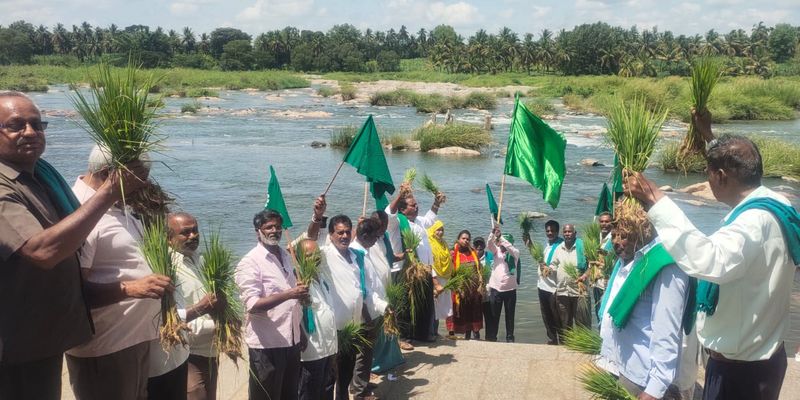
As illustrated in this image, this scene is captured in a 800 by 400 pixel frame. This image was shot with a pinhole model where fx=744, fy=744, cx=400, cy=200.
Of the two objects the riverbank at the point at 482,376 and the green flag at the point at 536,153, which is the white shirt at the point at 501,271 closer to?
the green flag at the point at 536,153

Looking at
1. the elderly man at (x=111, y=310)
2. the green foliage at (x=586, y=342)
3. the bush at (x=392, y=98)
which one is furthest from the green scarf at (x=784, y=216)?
the bush at (x=392, y=98)

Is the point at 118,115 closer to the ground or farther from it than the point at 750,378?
farther from it

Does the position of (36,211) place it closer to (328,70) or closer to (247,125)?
(247,125)

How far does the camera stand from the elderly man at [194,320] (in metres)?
4.21

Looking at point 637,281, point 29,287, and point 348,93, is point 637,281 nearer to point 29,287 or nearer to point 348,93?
point 29,287

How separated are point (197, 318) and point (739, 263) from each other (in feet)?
9.30

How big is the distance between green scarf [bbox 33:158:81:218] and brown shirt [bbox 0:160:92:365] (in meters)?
0.03

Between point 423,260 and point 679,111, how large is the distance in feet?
99.9

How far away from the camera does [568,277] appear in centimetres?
791

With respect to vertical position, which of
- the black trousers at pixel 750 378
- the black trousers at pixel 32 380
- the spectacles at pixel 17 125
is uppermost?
the spectacles at pixel 17 125

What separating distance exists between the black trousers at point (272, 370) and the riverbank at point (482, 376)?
964mm

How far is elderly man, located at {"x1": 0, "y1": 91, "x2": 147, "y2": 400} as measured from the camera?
2.54m

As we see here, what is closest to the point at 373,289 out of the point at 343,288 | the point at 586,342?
the point at 343,288

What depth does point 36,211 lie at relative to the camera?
2684 millimetres
